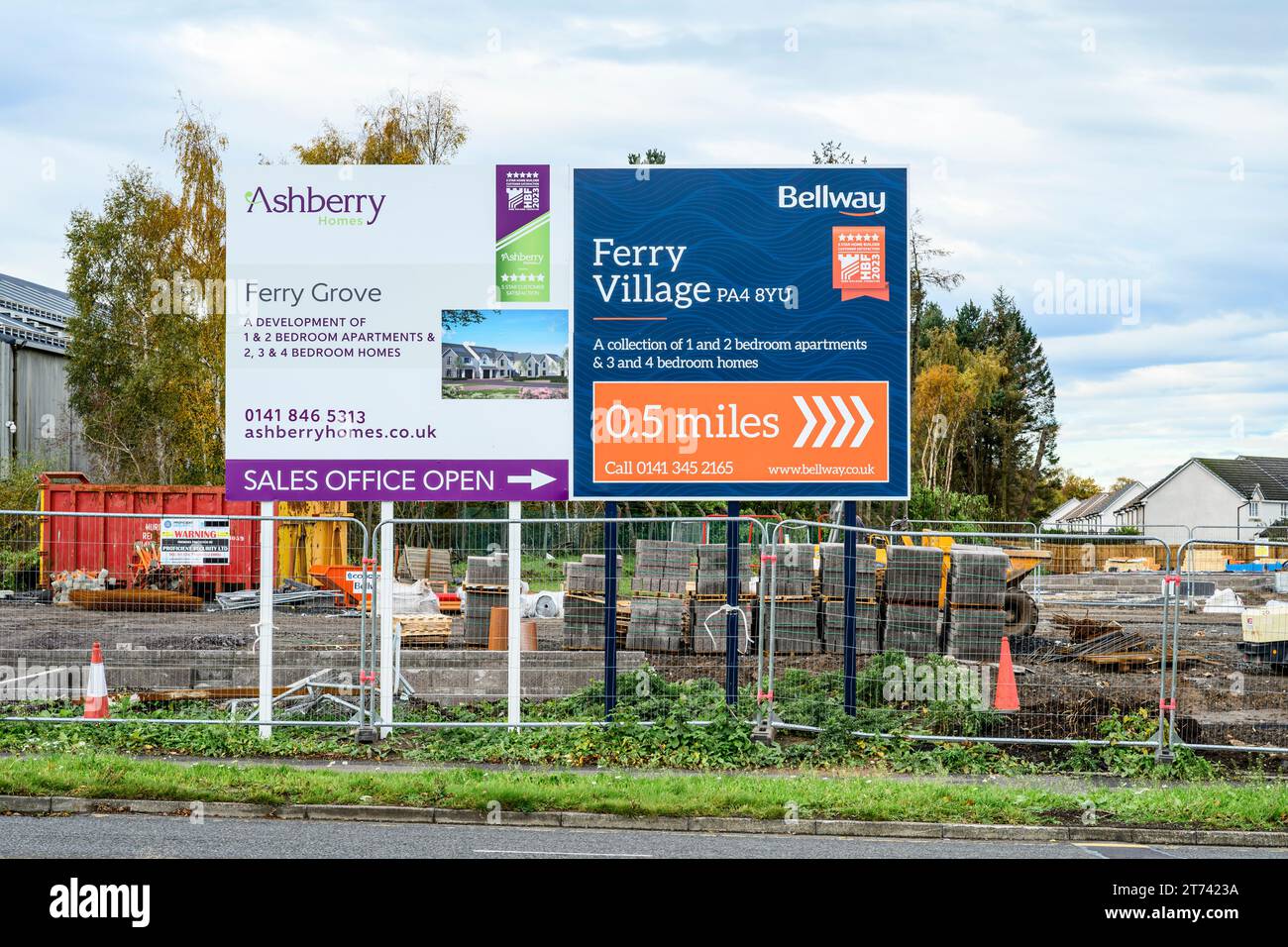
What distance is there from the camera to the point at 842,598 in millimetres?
15805

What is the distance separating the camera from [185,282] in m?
41.2

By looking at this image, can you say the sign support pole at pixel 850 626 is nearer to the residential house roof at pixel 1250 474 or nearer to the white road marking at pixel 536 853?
the white road marking at pixel 536 853

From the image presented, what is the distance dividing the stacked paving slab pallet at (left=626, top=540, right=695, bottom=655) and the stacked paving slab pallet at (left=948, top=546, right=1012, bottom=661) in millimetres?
3598

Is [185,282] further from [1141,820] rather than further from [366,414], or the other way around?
[1141,820]

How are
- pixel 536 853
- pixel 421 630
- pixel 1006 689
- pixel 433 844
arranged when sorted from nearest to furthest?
pixel 536 853 < pixel 433 844 < pixel 1006 689 < pixel 421 630

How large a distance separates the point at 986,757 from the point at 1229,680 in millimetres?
7009

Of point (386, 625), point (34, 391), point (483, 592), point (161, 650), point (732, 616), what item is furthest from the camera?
point (34, 391)

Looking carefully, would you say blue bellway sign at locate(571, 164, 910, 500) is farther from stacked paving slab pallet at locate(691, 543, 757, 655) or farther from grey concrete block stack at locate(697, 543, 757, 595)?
grey concrete block stack at locate(697, 543, 757, 595)

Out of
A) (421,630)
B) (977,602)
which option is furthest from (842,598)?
(421,630)

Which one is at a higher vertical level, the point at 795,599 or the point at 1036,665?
the point at 795,599

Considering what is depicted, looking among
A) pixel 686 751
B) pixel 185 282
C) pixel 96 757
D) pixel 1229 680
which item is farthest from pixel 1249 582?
pixel 185 282

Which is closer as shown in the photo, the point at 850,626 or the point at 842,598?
the point at 850,626

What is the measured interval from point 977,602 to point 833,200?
535 cm

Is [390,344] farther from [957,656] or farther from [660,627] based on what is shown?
[957,656]
